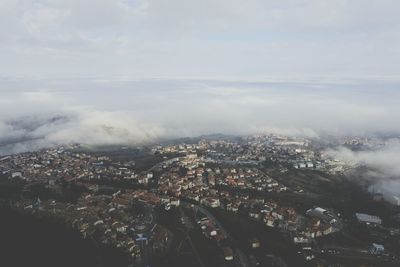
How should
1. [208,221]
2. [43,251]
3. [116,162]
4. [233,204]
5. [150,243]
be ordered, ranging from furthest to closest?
1. [116,162]
2. [233,204]
3. [208,221]
4. [150,243]
5. [43,251]

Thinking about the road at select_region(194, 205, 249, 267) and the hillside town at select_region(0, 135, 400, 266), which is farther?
the hillside town at select_region(0, 135, 400, 266)

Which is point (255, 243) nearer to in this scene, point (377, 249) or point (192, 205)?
point (377, 249)

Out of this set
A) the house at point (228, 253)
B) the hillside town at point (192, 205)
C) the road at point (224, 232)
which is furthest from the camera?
the hillside town at point (192, 205)

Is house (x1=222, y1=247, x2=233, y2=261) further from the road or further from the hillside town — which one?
the road

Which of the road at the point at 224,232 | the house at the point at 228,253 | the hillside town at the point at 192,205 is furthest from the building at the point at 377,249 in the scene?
the house at the point at 228,253

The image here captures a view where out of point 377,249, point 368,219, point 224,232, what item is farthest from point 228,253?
point 368,219

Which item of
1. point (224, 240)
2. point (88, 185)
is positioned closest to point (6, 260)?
point (224, 240)

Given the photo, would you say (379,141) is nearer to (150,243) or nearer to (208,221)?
(208,221)

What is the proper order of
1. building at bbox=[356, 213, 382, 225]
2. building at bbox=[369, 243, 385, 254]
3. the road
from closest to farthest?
the road
building at bbox=[369, 243, 385, 254]
building at bbox=[356, 213, 382, 225]

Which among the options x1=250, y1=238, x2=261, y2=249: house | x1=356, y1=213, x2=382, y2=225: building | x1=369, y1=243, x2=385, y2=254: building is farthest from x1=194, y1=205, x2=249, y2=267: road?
x1=356, y1=213, x2=382, y2=225: building

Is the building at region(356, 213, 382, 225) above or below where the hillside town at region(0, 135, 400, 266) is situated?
below

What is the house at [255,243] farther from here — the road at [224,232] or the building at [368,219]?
the building at [368,219]
